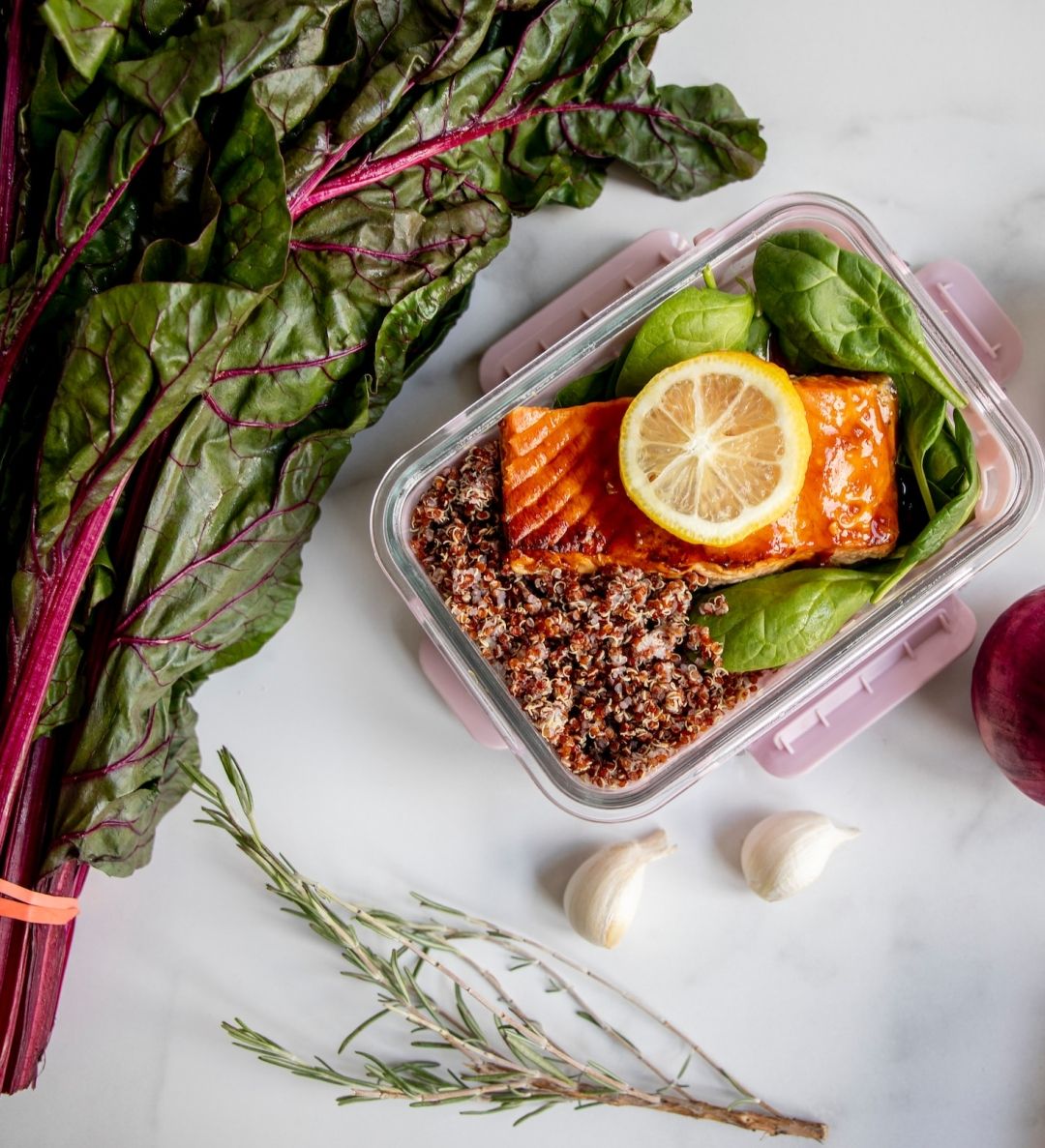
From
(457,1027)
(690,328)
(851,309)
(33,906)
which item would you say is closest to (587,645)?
(690,328)

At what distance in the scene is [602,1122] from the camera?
1.52m

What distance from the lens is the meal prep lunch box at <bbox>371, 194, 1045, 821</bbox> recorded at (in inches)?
49.8

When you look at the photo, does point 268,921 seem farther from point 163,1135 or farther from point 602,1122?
point 602,1122

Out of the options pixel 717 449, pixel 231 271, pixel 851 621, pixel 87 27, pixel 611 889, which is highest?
pixel 87 27

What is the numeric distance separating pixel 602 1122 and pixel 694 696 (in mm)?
743

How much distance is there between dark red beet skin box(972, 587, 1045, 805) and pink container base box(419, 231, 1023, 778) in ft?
0.19

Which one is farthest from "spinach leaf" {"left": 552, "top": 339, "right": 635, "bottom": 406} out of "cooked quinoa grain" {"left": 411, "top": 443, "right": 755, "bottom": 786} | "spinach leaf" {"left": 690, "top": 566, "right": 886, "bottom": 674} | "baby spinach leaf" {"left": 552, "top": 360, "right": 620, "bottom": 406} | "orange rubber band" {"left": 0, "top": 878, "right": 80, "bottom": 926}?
"orange rubber band" {"left": 0, "top": 878, "right": 80, "bottom": 926}

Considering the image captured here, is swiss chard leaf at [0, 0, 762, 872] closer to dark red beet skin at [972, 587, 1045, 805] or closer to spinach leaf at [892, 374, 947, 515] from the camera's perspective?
spinach leaf at [892, 374, 947, 515]

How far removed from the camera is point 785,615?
118 centimetres

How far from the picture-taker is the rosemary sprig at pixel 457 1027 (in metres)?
1.38

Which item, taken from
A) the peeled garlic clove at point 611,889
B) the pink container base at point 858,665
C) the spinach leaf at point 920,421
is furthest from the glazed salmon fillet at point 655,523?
the peeled garlic clove at point 611,889

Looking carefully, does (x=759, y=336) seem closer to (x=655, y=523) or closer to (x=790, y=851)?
(x=655, y=523)

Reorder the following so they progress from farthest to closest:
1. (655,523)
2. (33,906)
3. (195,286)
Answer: (33,906), (655,523), (195,286)

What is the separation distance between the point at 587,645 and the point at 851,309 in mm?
506
